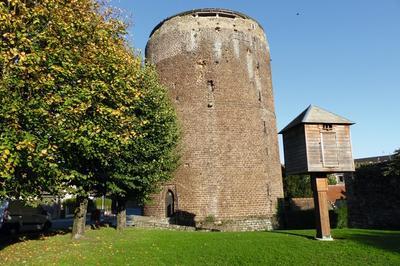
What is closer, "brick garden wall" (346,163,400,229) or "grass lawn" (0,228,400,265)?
"grass lawn" (0,228,400,265)

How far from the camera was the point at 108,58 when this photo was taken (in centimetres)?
1342

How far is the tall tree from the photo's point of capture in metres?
10.4

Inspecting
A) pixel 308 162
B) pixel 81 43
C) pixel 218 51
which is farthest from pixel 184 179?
pixel 81 43

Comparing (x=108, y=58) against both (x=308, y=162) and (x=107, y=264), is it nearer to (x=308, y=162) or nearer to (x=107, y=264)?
(x=107, y=264)

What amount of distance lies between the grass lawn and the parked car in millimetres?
4075

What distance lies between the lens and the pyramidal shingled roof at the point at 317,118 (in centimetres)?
1484

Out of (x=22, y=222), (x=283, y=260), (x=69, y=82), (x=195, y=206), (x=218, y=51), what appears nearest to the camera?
(x=283, y=260)

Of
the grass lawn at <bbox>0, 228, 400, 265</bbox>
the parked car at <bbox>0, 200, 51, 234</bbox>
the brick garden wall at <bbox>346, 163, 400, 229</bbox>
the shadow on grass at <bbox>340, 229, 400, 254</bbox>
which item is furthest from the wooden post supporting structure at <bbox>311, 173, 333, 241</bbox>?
the parked car at <bbox>0, 200, 51, 234</bbox>

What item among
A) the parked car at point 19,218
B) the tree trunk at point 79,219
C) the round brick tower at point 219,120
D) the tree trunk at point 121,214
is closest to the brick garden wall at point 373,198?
the round brick tower at point 219,120

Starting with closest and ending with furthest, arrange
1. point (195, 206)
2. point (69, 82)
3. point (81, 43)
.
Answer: point (69, 82), point (81, 43), point (195, 206)

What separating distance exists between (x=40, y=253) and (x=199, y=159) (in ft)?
49.5

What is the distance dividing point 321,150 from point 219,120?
12.8 m

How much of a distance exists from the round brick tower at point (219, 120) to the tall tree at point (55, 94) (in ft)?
39.1

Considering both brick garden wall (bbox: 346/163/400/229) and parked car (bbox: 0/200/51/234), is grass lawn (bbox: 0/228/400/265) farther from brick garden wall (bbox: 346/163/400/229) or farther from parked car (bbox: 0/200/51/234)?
brick garden wall (bbox: 346/163/400/229)
